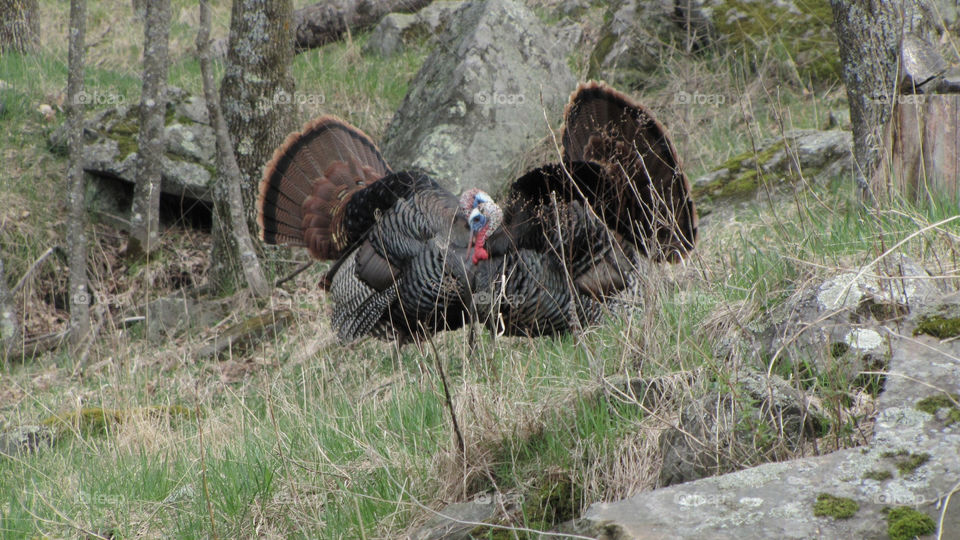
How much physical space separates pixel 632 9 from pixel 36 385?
697 cm

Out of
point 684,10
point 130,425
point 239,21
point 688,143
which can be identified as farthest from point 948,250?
point 684,10

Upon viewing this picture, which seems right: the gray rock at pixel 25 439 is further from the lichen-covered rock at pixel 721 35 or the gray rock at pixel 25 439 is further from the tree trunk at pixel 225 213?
the lichen-covered rock at pixel 721 35

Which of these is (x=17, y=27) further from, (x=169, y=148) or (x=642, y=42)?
(x=642, y=42)

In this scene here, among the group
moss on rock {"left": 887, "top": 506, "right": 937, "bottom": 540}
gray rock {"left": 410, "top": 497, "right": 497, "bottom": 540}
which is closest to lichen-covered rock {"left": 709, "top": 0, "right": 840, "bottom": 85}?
gray rock {"left": 410, "top": 497, "right": 497, "bottom": 540}

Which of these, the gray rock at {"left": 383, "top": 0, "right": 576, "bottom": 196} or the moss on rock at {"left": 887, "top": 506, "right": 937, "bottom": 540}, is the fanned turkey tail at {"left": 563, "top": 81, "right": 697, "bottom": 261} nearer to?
the gray rock at {"left": 383, "top": 0, "right": 576, "bottom": 196}

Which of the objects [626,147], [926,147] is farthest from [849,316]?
[626,147]

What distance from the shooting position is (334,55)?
437 inches

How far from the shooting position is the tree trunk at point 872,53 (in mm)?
4168

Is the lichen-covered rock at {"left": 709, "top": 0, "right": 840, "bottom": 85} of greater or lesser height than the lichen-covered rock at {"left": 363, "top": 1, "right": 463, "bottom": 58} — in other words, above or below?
below

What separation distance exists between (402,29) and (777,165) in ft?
20.0

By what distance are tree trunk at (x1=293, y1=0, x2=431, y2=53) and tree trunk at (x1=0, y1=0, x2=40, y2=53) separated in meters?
3.41

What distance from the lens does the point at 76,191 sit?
736 centimetres

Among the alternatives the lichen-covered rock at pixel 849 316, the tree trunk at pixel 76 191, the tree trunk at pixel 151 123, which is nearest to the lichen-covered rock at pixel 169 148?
the tree trunk at pixel 151 123

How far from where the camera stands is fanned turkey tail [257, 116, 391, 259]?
21.2ft
